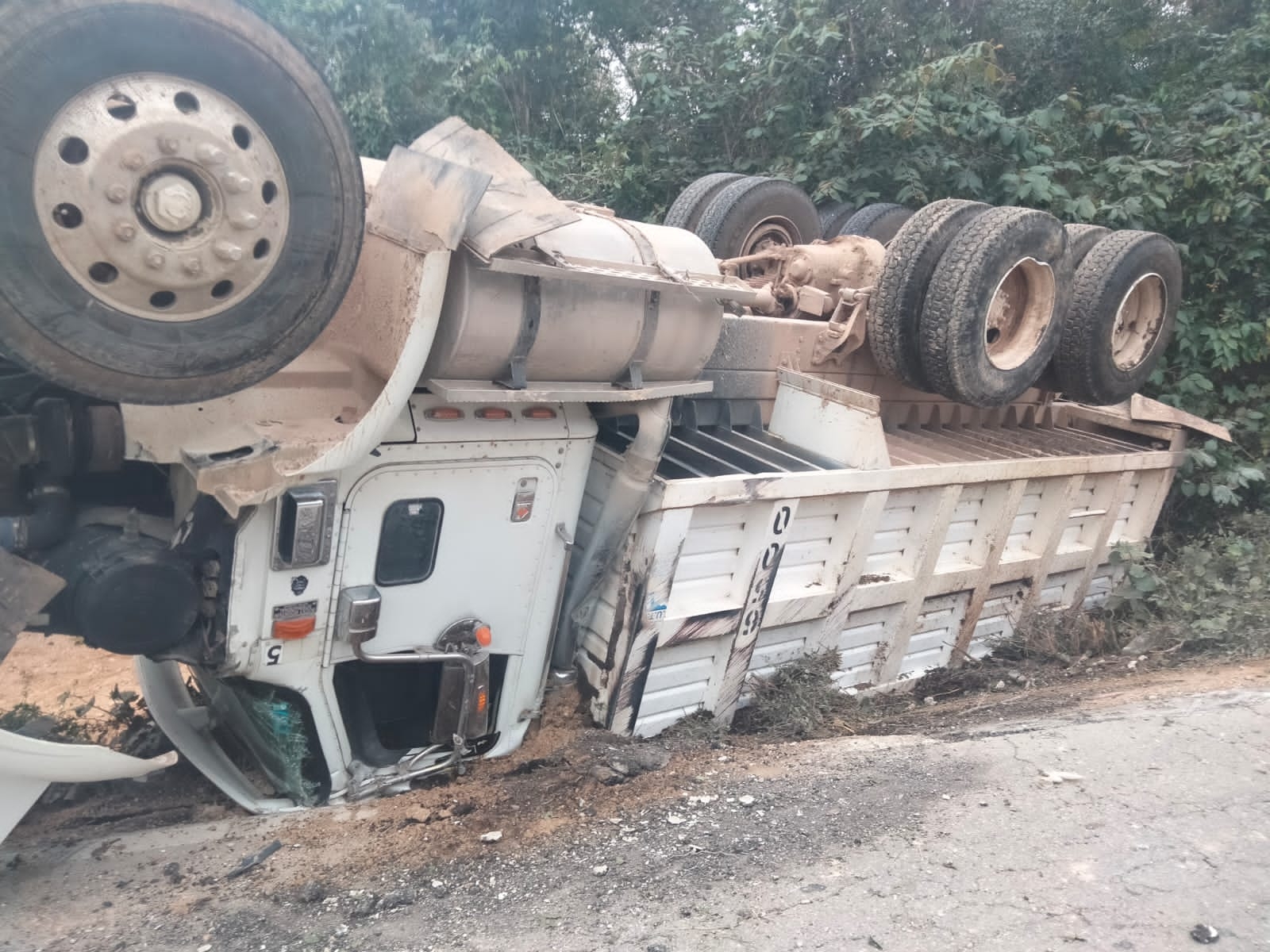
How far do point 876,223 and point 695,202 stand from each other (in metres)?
1.17

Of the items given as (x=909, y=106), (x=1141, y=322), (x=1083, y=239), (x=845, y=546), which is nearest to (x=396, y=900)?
(x=845, y=546)

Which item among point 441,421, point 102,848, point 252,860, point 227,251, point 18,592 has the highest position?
point 227,251

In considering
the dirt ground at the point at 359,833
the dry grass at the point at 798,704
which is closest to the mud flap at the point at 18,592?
the dirt ground at the point at 359,833

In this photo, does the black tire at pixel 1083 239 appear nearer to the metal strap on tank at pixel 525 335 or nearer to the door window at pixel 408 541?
the metal strap on tank at pixel 525 335

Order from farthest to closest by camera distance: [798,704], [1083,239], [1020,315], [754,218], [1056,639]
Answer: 1. [754,218]
2. [1056,639]
3. [1083,239]
4. [1020,315]
5. [798,704]

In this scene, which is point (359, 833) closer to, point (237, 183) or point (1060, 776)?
point (237, 183)

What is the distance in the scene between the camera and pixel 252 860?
9.09 feet

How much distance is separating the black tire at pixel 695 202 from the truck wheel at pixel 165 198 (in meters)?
3.68

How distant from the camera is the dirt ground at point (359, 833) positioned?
8.18ft

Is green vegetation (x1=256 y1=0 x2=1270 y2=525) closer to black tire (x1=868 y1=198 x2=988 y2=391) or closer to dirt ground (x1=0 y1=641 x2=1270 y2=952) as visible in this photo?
black tire (x1=868 y1=198 x2=988 y2=391)

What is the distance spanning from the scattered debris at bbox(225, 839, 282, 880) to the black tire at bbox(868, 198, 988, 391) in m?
3.05

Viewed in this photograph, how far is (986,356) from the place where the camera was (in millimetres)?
4121

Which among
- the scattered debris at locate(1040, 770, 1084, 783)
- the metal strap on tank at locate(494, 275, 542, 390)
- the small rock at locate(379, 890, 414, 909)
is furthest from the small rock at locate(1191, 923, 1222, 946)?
the metal strap on tank at locate(494, 275, 542, 390)

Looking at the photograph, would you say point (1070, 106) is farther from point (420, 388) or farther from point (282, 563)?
point (282, 563)
